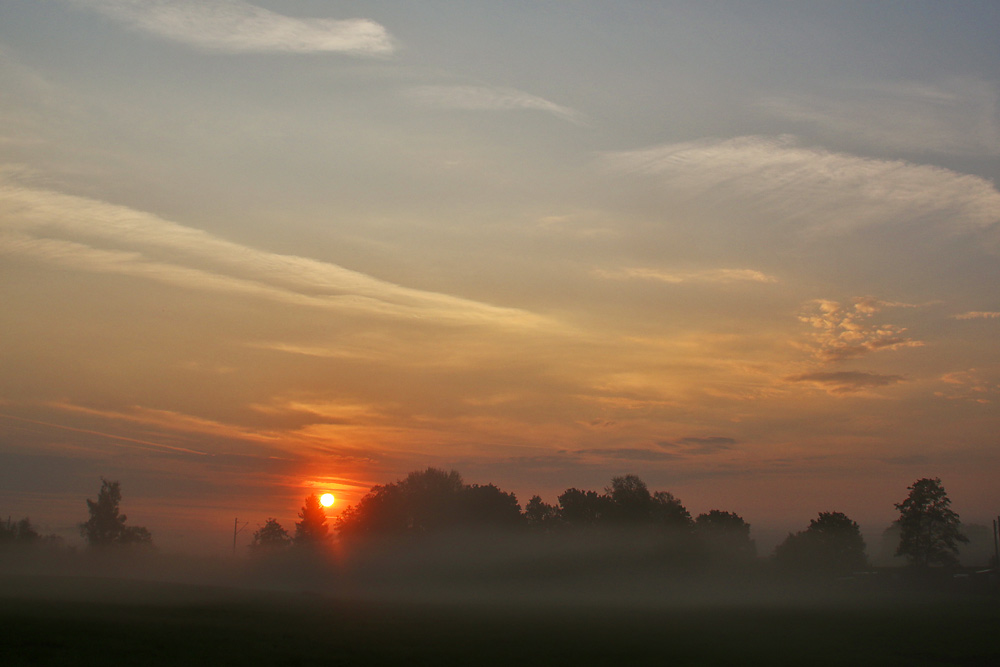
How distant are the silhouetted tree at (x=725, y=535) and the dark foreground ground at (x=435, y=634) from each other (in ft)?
230

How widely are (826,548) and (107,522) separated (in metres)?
150

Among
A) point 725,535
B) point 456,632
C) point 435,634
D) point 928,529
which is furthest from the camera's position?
point 725,535

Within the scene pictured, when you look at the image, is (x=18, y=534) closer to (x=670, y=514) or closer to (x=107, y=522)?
(x=107, y=522)

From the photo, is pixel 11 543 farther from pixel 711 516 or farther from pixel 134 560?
pixel 711 516

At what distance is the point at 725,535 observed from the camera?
6919 inches

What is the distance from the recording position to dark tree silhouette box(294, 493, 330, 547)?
16475 cm

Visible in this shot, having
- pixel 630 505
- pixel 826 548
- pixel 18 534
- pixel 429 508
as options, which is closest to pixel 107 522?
pixel 18 534

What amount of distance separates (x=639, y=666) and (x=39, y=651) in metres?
29.1

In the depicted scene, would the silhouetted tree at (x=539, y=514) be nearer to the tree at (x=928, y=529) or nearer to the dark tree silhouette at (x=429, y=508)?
the dark tree silhouette at (x=429, y=508)

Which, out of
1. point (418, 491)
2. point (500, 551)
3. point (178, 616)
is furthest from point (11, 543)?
point (178, 616)

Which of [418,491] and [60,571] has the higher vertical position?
[418,491]

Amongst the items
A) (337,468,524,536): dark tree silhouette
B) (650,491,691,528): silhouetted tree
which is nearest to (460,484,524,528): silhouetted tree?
(337,468,524,536): dark tree silhouette

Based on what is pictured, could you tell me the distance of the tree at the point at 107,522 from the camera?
6068 inches

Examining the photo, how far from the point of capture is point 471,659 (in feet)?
134
